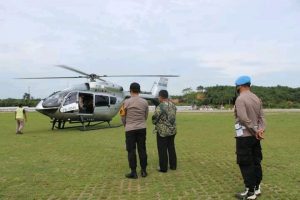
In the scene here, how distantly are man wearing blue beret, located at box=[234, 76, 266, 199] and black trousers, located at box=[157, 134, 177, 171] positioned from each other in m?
2.49

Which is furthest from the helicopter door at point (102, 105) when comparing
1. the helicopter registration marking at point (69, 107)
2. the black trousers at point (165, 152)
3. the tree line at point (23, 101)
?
the tree line at point (23, 101)

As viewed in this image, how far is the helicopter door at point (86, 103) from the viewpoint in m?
21.6

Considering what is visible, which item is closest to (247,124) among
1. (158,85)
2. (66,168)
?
(66,168)

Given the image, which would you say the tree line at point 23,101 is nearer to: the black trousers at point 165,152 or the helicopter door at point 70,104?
the helicopter door at point 70,104

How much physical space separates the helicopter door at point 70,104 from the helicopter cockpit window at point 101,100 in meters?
1.68

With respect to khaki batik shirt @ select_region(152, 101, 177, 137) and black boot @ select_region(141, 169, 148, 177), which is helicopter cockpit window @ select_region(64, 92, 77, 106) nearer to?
khaki batik shirt @ select_region(152, 101, 177, 137)

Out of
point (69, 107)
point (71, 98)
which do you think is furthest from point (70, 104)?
point (71, 98)

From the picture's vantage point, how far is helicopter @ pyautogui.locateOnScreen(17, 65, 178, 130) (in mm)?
20656

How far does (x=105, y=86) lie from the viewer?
915 inches

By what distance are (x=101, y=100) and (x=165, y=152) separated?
14588mm

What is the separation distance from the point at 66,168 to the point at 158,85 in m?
22.3

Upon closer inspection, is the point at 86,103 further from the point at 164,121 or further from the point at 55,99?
the point at 164,121

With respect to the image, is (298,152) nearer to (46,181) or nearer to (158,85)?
(46,181)

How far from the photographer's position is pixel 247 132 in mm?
6281
